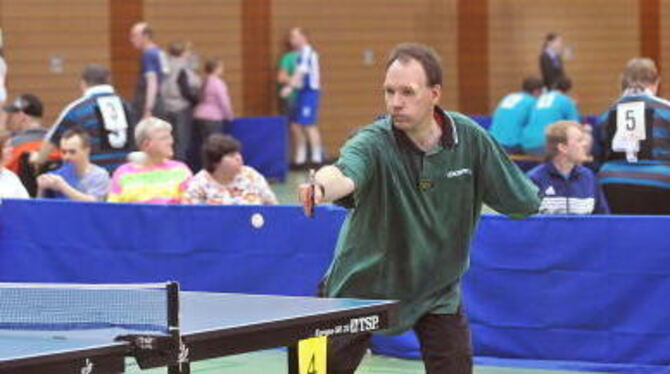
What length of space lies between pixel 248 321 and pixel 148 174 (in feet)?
18.8

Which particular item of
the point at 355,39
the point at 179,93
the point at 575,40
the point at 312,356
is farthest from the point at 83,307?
the point at 575,40

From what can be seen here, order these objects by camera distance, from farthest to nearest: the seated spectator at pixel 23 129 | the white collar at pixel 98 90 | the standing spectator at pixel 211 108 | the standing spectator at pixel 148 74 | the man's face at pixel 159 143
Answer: the standing spectator at pixel 211 108, the standing spectator at pixel 148 74, the seated spectator at pixel 23 129, the white collar at pixel 98 90, the man's face at pixel 159 143

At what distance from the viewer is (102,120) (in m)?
12.0

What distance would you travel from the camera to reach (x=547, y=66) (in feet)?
77.7

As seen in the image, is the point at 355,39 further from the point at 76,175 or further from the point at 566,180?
the point at 566,180

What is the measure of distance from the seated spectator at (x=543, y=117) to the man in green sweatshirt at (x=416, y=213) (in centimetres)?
977

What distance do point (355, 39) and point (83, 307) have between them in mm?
19772

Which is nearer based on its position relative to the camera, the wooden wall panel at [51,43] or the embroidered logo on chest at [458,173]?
the embroidered logo on chest at [458,173]

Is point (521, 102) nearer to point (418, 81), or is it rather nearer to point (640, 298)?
point (640, 298)

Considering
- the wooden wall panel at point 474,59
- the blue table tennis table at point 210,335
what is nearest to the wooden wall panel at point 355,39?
the wooden wall panel at point 474,59

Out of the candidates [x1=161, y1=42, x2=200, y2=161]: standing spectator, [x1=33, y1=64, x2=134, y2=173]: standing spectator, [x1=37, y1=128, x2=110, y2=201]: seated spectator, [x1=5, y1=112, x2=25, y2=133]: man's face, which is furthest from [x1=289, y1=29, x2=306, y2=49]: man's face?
[x1=37, y1=128, x2=110, y2=201]: seated spectator

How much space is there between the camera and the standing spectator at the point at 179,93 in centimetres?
1975

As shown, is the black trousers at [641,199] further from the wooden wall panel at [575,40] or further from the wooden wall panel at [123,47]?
the wooden wall panel at [575,40]

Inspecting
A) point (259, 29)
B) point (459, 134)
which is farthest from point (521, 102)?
point (459, 134)
